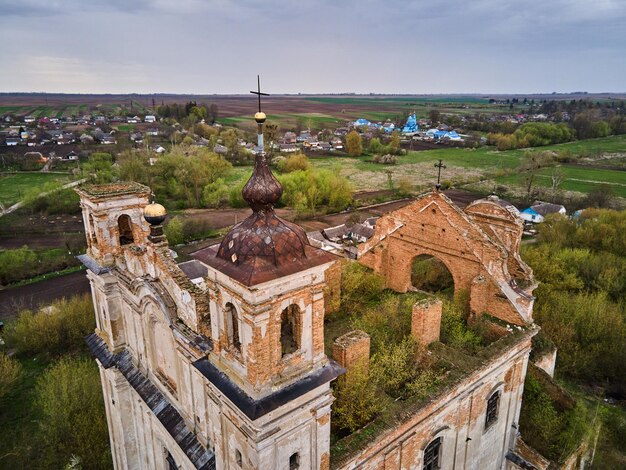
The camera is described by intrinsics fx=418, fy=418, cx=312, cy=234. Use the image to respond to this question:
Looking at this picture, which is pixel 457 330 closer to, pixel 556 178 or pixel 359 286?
pixel 359 286

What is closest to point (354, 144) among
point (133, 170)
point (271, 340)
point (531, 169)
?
point (531, 169)

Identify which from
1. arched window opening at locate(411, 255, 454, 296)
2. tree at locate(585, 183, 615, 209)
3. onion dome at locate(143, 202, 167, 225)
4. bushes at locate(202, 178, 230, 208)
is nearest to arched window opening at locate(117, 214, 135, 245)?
onion dome at locate(143, 202, 167, 225)

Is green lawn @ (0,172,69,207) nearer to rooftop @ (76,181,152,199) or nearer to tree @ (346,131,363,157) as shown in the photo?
rooftop @ (76,181,152,199)

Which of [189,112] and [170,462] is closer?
[170,462]

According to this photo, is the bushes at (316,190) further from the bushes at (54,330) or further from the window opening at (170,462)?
the window opening at (170,462)

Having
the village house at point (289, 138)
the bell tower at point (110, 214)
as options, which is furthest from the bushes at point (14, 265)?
the village house at point (289, 138)

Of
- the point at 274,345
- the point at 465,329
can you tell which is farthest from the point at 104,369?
the point at 465,329
